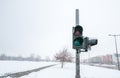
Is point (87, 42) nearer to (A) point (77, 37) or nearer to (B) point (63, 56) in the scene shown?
(A) point (77, 37)

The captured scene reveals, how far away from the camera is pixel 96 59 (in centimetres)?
15512

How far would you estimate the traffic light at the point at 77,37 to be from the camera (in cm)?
463

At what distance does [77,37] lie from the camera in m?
4.68

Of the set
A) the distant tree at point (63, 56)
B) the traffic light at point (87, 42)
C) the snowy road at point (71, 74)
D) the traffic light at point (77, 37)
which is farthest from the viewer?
the distant tree at point (63, 56)

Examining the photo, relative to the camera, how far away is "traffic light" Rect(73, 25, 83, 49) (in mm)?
4629

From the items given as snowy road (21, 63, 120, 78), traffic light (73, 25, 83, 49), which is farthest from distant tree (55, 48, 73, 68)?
traffic light (73, 25, 83, 49)

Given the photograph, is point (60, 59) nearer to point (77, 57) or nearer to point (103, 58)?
point (77, 57)

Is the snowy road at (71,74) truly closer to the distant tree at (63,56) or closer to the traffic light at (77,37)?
the traffic light at (77,37)

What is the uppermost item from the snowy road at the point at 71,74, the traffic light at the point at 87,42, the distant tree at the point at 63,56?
the distant tree at the point at 63,56

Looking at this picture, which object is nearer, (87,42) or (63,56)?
(87,42)

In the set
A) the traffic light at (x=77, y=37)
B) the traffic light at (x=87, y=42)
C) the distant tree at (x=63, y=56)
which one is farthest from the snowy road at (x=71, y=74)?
the distant tree at (x=63, y=56)

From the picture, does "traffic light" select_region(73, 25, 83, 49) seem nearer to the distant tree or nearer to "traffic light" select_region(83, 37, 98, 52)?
"traffic light" select_region(83, 37, 98, 52)

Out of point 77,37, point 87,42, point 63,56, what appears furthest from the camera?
point 63,56

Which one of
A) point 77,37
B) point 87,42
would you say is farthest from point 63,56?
point 77,37
